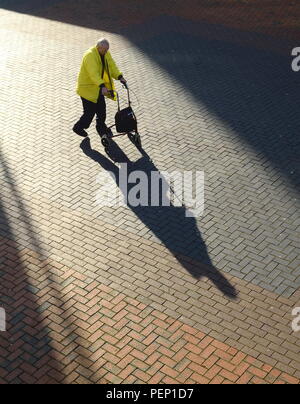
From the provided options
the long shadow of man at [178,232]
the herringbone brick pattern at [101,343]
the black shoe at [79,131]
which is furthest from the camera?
the black shoe at [79,131]

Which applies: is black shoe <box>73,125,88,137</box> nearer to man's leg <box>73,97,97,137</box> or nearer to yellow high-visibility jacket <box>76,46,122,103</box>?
man's leg <box>73,97,97,137</box>

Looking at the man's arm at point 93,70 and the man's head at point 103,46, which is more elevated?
the man's head at point 103,46

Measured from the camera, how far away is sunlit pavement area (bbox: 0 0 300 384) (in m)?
7.61

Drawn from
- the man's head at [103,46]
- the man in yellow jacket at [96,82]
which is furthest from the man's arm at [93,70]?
the man's head at [103,46]

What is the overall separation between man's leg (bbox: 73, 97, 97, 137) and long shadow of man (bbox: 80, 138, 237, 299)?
102 cm

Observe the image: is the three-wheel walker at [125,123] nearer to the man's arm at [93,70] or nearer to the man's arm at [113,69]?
the man's arm at [113,69]

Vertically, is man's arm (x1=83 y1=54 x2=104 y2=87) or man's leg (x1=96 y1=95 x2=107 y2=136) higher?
man's arm (x1=83 y1=54 x2=104 y2=87)

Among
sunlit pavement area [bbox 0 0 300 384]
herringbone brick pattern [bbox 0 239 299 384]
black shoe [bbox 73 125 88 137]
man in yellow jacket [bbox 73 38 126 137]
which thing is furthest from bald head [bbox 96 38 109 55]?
herringbone brick pattern [bbox 0 239 299 384]

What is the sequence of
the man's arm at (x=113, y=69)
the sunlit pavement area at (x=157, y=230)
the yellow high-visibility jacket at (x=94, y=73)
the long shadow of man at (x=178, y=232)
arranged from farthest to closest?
the man's arm at (x=113, y=69), the yellow high-visibility jacket at (x=94, y=73), the long shadow of man at (x=178, y=232), the sunlit pavement area at (x=157, y=230)

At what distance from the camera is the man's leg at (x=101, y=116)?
1162 centimetres

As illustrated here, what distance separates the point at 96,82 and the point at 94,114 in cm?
100

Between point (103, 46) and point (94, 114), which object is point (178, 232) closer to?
point (94, 114)

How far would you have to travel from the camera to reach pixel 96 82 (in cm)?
1098

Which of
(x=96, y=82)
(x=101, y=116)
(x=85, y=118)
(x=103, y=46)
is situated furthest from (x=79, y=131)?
(x=103, y=46)
